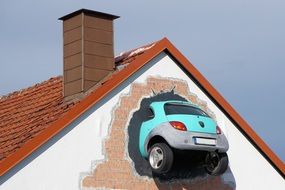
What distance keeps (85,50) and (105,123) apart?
2.00m

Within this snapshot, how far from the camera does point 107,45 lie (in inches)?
886

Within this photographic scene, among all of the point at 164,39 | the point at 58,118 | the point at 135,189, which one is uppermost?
the point at 164,39

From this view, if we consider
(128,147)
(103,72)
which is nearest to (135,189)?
(128,147)

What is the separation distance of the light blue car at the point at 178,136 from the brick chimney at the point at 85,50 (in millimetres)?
1451

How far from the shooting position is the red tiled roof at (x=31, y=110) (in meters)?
20.4

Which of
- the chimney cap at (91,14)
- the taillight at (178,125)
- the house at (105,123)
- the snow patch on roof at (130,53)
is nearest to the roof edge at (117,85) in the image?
the house at (105,123)

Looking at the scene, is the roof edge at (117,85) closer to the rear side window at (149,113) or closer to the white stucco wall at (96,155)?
the white stucco wall at (96,155)

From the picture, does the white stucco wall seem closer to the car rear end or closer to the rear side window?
the rear side window

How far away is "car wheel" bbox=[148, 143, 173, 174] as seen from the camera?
20469 millimetres

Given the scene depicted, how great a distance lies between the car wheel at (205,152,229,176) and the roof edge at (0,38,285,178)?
1.71m

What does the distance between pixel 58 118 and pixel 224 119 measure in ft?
13.6

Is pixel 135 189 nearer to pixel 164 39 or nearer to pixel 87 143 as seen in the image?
pixel 87 143

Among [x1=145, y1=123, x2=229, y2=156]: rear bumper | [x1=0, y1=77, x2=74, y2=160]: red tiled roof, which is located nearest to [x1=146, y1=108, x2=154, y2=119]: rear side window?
[x1=145, y1=123, x2=229, y2=156]: rear bumper

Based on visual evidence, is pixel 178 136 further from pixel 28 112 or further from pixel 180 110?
pixel 28 112
